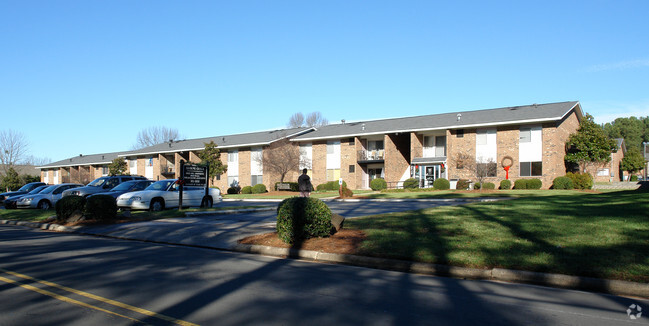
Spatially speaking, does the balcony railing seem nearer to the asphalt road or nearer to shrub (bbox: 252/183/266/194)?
shrub (bbox: 252/183/266/194)

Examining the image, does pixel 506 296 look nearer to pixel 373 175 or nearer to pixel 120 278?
pixel 120 278

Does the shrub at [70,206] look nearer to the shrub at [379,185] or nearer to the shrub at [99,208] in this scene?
the shrub at [99,208]

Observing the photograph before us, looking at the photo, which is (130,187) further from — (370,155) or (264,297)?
(370,155)

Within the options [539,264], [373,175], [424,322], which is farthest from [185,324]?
[373,175]

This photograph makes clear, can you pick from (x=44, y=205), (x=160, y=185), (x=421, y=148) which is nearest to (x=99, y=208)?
(x=160, y=185)

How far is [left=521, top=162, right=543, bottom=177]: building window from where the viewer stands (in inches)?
1417

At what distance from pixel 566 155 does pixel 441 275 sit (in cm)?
3365

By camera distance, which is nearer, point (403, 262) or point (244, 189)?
point (403, 262)

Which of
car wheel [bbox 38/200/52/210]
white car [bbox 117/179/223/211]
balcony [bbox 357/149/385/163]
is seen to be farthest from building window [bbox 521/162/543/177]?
car wheel [bbox 38/200/52/210]

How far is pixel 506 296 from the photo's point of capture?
636cm

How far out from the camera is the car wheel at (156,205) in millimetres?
20020

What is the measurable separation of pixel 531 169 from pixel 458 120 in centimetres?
714

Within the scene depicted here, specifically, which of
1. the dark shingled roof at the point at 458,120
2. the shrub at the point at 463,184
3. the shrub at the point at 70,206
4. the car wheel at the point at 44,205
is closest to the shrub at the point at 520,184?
the shrub at the point at 463,184

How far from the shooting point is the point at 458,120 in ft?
131
